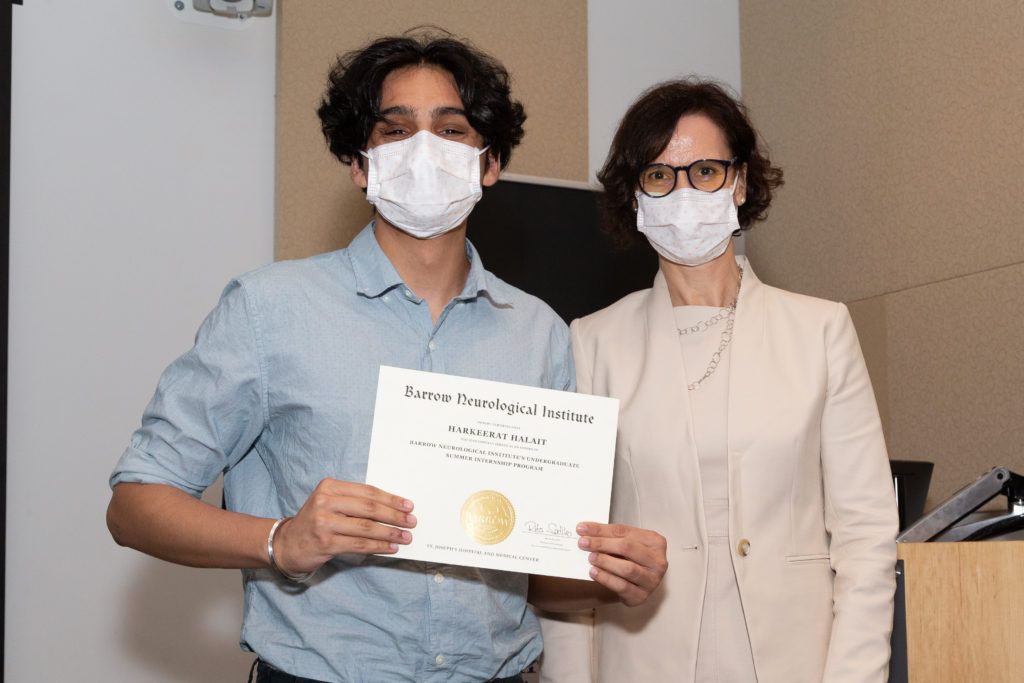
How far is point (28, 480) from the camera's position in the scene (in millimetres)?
3348

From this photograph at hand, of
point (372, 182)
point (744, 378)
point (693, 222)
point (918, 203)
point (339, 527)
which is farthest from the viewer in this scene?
point (918, 203)

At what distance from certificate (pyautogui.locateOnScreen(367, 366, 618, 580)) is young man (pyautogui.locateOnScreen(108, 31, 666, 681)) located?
A: 4 centimetres

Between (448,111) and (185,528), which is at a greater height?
(448,111)

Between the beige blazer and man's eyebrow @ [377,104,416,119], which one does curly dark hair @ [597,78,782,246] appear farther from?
man's eyebrow @ [377,104,416,119]

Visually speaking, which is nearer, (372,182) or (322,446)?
(322,446)

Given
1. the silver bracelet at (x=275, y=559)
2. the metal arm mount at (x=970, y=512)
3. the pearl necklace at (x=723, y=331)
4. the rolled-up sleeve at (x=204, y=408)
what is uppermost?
the pearl necklace at (x=723, y=331)

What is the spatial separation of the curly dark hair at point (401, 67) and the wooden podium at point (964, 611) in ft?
3.55

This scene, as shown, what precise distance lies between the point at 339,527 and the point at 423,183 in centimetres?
67

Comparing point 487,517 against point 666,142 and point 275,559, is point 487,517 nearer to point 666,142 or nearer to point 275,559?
point 275,559

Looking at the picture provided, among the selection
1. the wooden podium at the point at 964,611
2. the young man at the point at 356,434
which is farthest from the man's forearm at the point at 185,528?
the wooden podium at the point at 964,611

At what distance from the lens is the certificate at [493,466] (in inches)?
62.7

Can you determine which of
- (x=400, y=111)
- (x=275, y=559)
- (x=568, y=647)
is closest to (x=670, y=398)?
(x=568, y=647)

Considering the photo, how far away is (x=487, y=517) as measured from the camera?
162 cm
